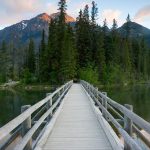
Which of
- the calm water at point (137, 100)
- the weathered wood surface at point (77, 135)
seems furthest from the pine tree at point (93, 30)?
the weathered wood surface at point (77, 135)

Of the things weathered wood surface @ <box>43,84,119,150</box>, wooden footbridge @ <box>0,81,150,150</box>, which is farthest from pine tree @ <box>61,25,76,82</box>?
wooden footbridge @ <box>0,81,150,150</box>

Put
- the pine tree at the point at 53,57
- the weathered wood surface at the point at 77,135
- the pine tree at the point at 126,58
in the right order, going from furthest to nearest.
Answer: the pine tree at the point at 126,58, the pine tree at the point at 53,57, the weathered wood surface at the point at 77,135

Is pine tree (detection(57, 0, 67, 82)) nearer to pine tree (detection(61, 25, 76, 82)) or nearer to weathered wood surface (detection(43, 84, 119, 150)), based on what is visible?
pine tree (detection(61, 25, 76, 82))

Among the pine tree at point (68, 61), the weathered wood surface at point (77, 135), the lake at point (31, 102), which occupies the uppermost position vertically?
the pine tree at point (68, 61)

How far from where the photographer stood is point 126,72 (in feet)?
323

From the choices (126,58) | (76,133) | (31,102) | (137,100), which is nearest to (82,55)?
(126,58)

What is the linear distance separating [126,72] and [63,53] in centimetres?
3111

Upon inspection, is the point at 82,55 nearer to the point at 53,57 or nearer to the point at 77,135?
the point at 53,57

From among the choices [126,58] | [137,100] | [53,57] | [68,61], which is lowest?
[137,100]

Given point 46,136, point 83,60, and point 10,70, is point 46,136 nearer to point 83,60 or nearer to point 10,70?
point 83,60

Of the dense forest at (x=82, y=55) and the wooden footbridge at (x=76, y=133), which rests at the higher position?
the dense forest at (x=82, y=55)

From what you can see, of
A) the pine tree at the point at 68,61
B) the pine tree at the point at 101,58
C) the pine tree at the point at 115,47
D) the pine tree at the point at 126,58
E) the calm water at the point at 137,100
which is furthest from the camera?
the pine tree at the point at 126,58

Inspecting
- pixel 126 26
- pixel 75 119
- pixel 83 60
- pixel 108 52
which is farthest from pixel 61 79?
pixel 75 119

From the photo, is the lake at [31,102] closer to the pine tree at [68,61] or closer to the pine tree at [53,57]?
the pine tree at [68,61]
